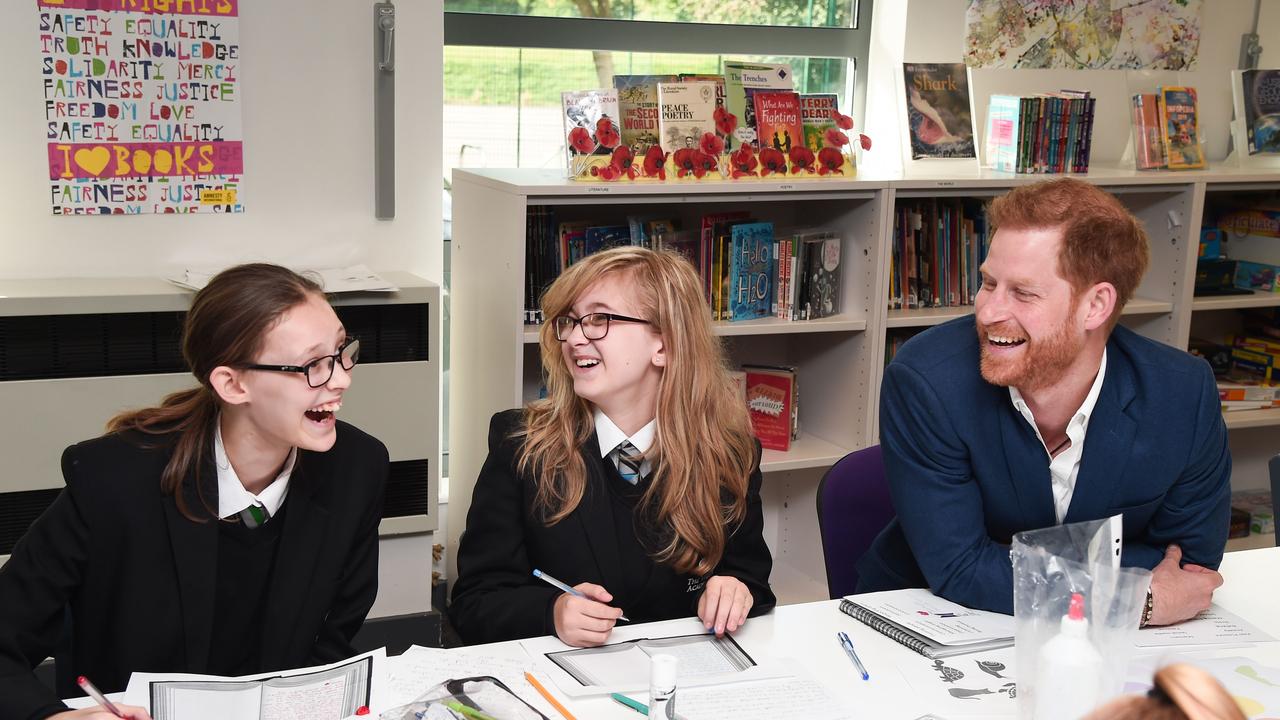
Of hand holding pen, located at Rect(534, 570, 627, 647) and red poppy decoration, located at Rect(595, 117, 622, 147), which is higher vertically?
red poppy decoration, located at Rect(595, 117, 622, 147)

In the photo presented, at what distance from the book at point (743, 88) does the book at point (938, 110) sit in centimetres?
49

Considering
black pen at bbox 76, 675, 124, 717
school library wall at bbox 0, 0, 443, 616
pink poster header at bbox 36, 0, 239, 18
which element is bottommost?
black pen at bbox 76, 675, 124, 717

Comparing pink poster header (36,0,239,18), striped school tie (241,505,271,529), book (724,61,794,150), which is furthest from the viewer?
book (724,61,794,150)

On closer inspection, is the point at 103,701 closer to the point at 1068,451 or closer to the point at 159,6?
the point at 1068,451

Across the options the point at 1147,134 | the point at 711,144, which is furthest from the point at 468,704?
the point at 1147,134

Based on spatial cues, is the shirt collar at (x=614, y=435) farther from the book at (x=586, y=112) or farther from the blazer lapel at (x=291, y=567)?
the book at (x=586, y=112)

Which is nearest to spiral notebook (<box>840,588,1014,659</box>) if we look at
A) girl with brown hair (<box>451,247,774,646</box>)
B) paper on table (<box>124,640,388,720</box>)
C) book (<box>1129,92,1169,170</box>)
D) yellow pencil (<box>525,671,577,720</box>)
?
girl with brown hair (<box>451,247,774,646</box>)

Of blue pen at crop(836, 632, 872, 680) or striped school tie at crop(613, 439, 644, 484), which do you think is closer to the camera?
blue pen at crop(836, 632, 872, 680)

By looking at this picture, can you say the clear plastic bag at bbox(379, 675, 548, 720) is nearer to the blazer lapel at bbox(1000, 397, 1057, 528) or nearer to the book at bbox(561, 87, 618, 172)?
the blazer lapel at bbox(1000, 397, 1057, 528)

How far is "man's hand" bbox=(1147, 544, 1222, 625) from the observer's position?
1.79 metres

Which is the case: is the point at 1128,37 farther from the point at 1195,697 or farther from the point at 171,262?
the point at 1195,697

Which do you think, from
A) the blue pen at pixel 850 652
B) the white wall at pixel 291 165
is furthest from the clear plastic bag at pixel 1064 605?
the white wall at pixel 291 165

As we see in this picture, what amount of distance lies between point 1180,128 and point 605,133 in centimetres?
192

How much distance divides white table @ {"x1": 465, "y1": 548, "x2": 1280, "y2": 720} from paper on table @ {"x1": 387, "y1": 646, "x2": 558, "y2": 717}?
0.03 meters
